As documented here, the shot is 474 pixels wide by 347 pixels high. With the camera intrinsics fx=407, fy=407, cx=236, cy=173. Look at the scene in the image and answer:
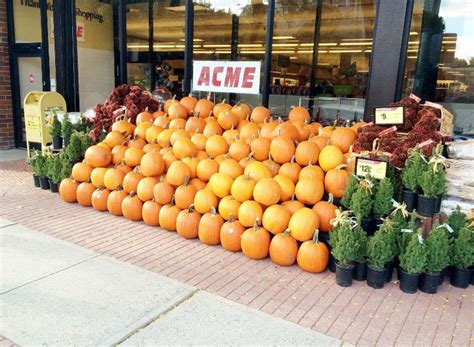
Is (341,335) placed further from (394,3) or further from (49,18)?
(49,18)

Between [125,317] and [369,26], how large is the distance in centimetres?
910

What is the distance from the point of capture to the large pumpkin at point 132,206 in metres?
4.83

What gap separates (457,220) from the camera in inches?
142

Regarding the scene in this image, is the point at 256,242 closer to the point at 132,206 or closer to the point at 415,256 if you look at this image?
the point at 415,256

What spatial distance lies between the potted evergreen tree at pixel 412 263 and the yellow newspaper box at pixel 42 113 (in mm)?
6791

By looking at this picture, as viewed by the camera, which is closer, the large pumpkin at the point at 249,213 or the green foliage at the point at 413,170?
the green foliage at the point at 413,170

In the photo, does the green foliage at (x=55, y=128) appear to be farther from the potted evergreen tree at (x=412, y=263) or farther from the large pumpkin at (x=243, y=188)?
the potted evergreen tree at (x=412, y=263)

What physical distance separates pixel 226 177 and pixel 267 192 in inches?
23.0

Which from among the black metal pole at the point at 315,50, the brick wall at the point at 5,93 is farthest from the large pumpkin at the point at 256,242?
the brick wall at the point at 5,93

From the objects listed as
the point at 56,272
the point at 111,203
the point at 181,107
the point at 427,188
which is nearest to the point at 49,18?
the point at 181,107

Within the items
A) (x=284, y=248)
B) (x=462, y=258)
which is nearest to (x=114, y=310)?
(x=284, y=248)

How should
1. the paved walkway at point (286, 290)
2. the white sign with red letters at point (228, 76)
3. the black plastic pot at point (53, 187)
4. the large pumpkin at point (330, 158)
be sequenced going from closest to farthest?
the paved walkway at point (286, 290), the large pumpkin at point (330, 158), the black plastic pot at point (53, 187), the white sign with red letters at point (228, 76)

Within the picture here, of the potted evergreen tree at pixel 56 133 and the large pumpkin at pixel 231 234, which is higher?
the potted evergreen tree at pixel 56 133

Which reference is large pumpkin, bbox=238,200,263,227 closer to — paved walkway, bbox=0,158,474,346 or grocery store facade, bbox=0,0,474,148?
paved walkway, bbox=0,158,474,346
